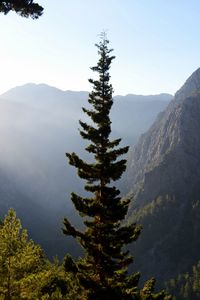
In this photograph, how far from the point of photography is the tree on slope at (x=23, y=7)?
55.0ft

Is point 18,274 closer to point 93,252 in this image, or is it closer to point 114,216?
point 93,252

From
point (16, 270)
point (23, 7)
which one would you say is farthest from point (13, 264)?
point (23, 7)

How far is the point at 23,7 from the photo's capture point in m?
16.8

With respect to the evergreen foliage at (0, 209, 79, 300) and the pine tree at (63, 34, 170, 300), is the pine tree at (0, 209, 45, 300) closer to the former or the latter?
the evergreen foliage at (0, 209, 79, 300)

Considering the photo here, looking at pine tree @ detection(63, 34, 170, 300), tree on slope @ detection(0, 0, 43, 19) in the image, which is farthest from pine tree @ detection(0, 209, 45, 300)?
tree on slope @ detection(0, 0, 43, 19)

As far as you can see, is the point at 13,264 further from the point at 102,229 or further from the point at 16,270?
the point at 102,229

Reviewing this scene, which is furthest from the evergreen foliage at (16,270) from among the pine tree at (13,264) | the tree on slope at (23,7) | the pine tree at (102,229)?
the tree on slope at (23,7)

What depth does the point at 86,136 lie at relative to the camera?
31.4 metres

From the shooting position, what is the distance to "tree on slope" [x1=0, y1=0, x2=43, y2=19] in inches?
660

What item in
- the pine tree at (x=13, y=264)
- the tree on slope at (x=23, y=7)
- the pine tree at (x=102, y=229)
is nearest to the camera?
the tree on slope at (x=23, y=7)

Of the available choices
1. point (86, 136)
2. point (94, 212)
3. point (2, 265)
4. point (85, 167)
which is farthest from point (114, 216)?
point (2, 265)

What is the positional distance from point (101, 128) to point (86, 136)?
1.23m

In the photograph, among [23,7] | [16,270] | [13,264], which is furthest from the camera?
[16,270]

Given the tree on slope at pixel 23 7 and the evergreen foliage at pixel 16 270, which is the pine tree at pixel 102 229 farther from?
the tree on slope at pixel 23 7
